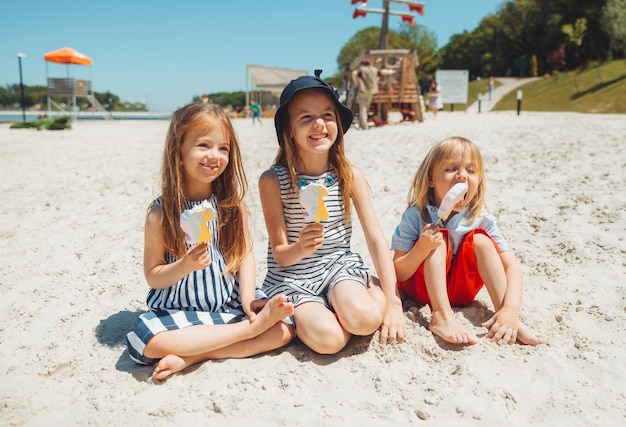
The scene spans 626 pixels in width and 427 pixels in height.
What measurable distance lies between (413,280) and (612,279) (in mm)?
1321

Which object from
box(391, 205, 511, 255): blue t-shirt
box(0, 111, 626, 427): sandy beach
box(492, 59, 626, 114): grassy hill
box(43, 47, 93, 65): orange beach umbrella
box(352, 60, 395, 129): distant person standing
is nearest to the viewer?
box(0, 111, 626, 427): sandy beach

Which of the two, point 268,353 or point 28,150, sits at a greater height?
→ point 28,150

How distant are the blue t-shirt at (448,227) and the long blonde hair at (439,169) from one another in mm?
33

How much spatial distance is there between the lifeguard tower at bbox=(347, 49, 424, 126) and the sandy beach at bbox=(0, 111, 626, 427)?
912cm

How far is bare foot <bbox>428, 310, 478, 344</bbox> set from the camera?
2293mm

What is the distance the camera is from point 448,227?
105 inches

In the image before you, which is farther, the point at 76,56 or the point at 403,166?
the point at 76,56

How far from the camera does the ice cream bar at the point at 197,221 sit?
6.88 ft

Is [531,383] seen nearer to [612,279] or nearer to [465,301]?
[465,301]

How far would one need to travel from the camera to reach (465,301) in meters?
A: 2.77

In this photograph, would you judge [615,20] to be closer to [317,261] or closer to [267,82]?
[267,82]

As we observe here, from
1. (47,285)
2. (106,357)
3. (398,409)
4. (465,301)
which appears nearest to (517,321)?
(465,301)

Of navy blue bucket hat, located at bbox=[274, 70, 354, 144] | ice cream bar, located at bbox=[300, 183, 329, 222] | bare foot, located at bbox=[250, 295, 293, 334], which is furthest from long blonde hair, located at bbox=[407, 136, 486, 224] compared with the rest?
bare foot, located at bbox=[250, 295, 293, 334]

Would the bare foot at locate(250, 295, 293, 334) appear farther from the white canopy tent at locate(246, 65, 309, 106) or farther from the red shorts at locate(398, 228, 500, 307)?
the white canopy tent at locate(246, 65, 309, 106)
